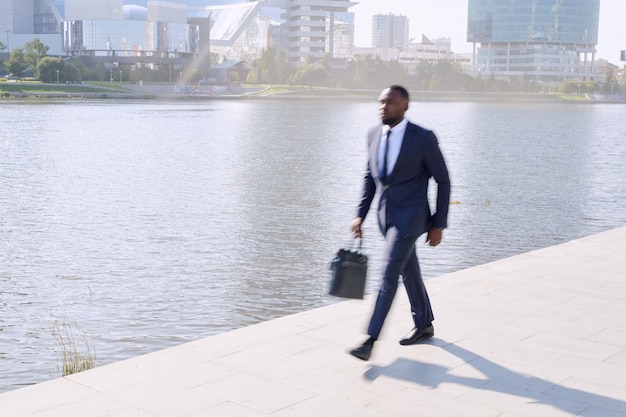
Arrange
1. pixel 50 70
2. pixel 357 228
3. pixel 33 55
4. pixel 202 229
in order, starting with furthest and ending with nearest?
pixel 33 55 < pixel 50 70 < pixel 202 229 < pixel 357 228

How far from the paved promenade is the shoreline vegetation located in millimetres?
104579

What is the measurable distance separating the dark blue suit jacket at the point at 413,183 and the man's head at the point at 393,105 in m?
0.11

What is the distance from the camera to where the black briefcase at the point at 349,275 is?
625 centimetres

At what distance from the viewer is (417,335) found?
6.66 m

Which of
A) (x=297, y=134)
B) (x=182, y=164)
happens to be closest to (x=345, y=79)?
(x=297, y=134)

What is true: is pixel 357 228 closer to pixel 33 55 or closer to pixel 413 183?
pixel 413 183

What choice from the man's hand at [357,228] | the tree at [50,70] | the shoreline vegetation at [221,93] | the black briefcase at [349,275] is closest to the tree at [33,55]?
the tree at [50,70]

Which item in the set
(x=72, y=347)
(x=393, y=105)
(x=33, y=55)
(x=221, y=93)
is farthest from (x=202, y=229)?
(x=33, y=55)

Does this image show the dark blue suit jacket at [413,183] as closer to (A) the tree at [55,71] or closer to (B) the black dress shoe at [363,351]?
(B) the black dress shoe at [363,351]

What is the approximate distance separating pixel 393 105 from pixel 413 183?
57 centimetres

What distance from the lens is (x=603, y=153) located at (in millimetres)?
39125

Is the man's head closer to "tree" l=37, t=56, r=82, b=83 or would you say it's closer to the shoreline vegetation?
the shoreline vegetation

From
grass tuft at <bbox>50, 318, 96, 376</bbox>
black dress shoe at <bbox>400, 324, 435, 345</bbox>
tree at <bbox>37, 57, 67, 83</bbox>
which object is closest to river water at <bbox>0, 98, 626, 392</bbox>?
grass tuft at <bbox>50, 318, 96, 376</bbox>

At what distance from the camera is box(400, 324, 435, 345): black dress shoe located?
6605mm
